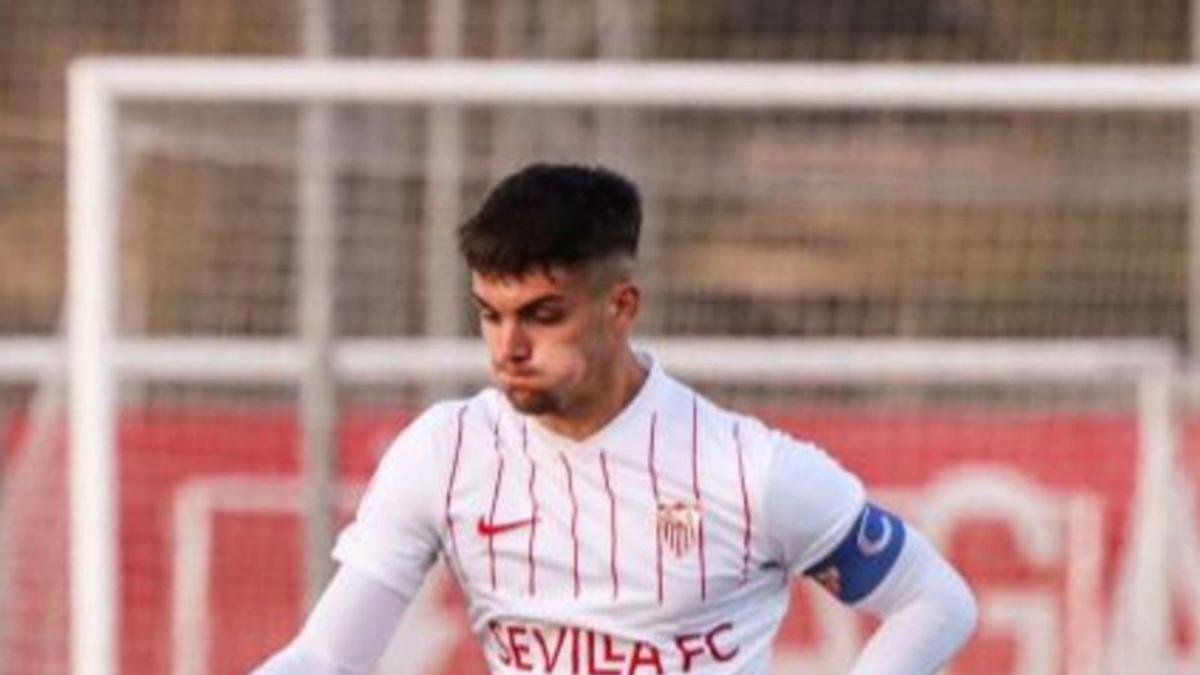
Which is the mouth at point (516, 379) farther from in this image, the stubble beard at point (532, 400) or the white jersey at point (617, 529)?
the white jersey at point (617, 529)

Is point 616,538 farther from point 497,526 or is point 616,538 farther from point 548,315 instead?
point 548,315

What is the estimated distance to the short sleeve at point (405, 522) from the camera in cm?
607

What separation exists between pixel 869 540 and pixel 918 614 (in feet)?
0.39

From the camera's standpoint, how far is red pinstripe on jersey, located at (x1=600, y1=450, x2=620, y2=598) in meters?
6.01

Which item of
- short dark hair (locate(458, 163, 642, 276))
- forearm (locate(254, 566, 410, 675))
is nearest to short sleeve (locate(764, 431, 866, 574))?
short dark hair (locate(458, 163, 642, 276))

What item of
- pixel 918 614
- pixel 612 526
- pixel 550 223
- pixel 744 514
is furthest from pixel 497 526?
pixel 918 614

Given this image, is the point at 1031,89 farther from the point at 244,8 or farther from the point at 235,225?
the point at 244,8

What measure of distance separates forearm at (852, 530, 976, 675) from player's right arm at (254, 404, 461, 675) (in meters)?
0.61

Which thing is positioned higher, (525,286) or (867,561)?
(525,286)

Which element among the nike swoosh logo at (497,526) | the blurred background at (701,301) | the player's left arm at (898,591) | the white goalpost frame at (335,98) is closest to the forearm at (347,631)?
the nike swoosh logo at (497,526)

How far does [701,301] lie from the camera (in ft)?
37.5

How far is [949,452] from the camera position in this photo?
11336 mm

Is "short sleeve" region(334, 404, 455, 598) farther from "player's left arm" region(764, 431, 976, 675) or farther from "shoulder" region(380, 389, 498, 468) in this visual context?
"player's left arm" region(764, 431, 976, 675)

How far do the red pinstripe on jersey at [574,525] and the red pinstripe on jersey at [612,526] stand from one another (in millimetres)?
42
